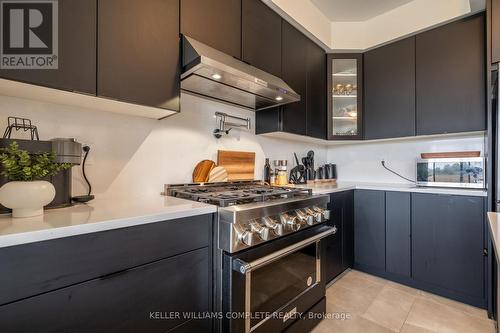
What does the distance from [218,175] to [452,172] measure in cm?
201

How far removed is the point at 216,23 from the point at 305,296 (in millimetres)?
1786

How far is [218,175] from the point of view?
1773 mm

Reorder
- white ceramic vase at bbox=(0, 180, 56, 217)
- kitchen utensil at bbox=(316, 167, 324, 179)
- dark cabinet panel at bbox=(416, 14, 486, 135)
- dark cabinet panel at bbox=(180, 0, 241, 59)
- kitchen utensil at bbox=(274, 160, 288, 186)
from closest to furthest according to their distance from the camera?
white ceramic vase at bbox=(0, 180, 56, 217) < dark cabinet panel at bbox=(180, 0, 241, 59) < dark cabinet panel at bbox=(416, 14, 486, 135) < kitchen utensil at bbox=(274, 160, 288, 186) < kitchen utensil at bbox=(316, 167, 324, 179)

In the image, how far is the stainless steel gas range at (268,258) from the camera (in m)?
1.07

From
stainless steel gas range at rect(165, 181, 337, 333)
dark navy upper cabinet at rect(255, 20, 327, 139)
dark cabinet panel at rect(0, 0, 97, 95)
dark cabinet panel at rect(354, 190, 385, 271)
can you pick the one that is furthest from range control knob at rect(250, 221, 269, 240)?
dark cabinet panel at rect(354, 190, 385, 271)

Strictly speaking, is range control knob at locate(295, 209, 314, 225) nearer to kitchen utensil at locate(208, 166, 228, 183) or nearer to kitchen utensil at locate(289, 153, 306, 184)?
kitchen utensil at locate(208, 166, 228, 183)

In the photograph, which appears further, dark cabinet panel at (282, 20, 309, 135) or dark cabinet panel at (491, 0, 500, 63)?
dark cabinet panel at (282, 20, 309, 135)

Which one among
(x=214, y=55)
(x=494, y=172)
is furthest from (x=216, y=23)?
(x=494, y=172)

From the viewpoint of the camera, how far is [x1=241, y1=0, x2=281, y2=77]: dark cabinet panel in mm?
1642

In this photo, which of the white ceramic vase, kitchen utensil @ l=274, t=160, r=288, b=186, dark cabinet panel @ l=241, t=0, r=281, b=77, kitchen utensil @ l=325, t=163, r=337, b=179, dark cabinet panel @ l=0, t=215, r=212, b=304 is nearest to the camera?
dark cabinet panel @ l=0, t=215, r=212, b=304

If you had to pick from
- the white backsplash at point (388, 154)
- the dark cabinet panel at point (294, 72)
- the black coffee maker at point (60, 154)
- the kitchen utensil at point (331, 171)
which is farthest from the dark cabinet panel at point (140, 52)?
the white backsplash at point (388, 154)

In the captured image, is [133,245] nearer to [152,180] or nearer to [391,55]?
[152,180]

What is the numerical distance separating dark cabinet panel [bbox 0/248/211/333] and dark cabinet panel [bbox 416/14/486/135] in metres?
2.27

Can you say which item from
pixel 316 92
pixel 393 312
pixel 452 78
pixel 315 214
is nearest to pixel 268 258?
pixel 315 214
